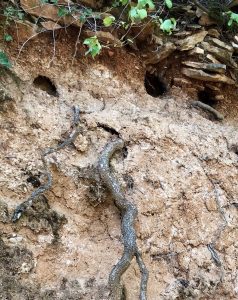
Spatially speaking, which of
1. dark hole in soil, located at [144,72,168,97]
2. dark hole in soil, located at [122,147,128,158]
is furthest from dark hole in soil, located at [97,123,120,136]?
dark hole in soil, located at [144,72,168,97]

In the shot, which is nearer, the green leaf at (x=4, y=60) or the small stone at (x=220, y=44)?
the green leaf at (x=4, y=60)

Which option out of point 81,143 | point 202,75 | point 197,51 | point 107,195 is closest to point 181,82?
point 202,75

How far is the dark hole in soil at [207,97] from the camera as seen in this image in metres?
4.16

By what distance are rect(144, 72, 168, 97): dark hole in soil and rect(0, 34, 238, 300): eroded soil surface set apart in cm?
15

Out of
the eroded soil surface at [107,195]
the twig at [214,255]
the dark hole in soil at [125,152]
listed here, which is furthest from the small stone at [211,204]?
the dark hole in soil at [125,152]

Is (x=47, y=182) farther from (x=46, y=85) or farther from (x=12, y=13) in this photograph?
(x=12, y=13)

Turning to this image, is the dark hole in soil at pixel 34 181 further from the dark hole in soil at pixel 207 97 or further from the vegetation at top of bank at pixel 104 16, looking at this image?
the dark hole in soil at pixel 207 97

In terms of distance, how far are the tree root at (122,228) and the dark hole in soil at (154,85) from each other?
1042mm

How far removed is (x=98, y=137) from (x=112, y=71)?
2.47 ft

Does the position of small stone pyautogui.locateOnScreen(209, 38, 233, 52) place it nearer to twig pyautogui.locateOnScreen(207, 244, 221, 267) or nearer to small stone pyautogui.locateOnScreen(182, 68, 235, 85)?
small stone pyautogui.locateOnScreen(182, 68, 235, 85)

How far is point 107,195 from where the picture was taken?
302 centimetres

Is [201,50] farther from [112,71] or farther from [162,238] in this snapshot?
[162,238]

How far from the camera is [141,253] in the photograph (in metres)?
2.95

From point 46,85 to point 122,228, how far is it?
133 centimetres
